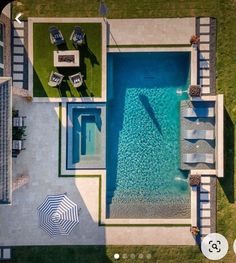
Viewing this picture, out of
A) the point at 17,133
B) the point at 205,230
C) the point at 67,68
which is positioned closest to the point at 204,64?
the point at 67,68

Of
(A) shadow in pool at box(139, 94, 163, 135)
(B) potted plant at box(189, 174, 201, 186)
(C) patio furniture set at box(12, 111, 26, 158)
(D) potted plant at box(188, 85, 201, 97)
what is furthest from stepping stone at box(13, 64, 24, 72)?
(B) potted plant at box(189, 174, 201, 186)

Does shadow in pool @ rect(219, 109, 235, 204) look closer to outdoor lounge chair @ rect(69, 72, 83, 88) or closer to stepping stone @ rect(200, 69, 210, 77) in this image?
stepping stone @ rect(200, 69, 210, 77)

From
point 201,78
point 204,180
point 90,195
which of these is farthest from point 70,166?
point 201,78

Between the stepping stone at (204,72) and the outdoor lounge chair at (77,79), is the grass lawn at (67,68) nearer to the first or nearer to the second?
the outdoor lounge chair at (77,79)

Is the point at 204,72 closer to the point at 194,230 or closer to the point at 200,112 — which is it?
the point at 200,112

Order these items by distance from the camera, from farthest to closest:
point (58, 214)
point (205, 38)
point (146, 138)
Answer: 1. point (146, 138)
2. point (205, 38)
3. point (58, 214)
